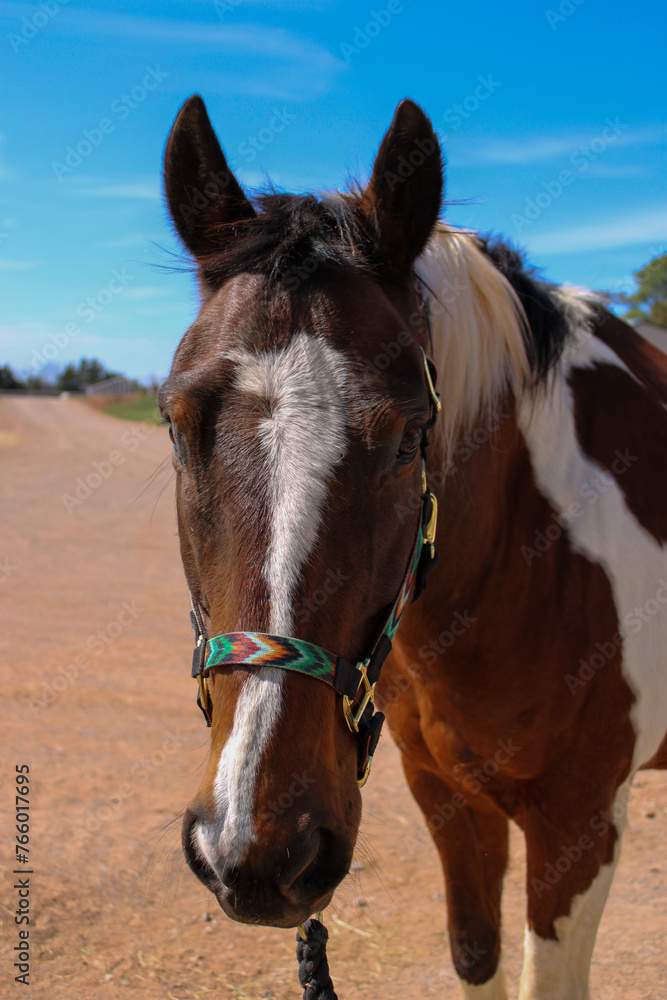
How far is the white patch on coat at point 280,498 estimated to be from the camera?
1273mm

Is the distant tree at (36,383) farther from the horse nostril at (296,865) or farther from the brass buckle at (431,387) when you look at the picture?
the horse nostril at (296,865)

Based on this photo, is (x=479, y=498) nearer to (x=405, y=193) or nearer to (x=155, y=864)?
(x=405, y=193)

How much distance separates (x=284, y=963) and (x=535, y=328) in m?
2.89

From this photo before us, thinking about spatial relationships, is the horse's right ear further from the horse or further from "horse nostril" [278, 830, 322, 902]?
"horse nostril" [278, 830, 322, 902]

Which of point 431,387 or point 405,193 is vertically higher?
point 405,193

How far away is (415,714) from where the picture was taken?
8.11ft

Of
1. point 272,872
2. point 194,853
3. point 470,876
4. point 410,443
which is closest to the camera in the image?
point 272,872

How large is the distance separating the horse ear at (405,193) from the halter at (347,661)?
0.30 m

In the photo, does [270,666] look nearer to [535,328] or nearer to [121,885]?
[535,328]

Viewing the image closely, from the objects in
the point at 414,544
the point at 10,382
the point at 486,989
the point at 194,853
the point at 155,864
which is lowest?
the point at 155,864

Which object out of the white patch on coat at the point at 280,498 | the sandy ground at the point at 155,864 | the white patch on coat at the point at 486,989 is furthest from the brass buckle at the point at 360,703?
the white patch on coat at the point at 486,989

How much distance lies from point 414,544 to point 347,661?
0.36 meters

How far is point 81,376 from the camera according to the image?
239ft

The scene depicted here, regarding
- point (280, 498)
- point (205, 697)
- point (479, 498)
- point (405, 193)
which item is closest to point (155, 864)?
point (205, 697)
